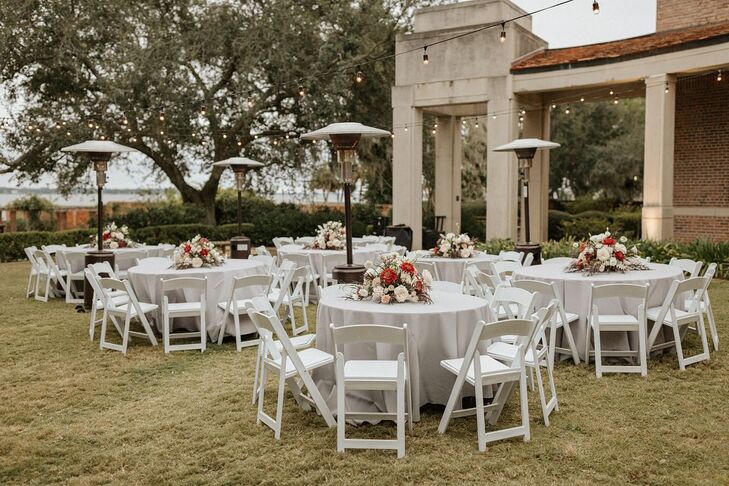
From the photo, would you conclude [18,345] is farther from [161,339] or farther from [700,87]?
[700,87]

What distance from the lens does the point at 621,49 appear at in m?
15.8

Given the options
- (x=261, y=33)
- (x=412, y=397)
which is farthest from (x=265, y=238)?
(x=412, y=397)

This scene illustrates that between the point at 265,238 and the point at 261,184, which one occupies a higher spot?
the point at 261,184

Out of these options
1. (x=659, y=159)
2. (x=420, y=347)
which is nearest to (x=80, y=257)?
(x=420, y=347)

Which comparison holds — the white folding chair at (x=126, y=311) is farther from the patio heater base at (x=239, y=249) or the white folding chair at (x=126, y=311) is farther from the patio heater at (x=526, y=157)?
the patio heater at (x=526, y=157)

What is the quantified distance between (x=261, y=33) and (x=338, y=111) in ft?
9.88

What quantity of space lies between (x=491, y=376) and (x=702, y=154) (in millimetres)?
14144

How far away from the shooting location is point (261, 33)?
59.8ft

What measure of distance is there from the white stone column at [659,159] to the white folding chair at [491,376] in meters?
10.5

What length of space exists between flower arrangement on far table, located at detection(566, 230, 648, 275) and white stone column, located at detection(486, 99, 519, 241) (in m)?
9.22

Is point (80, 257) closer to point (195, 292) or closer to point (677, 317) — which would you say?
point (195, 292)

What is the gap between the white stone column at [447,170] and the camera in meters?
19.4

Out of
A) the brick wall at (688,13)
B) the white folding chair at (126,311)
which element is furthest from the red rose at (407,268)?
the brick wall at (688,13)

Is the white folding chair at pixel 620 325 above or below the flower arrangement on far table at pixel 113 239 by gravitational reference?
below
